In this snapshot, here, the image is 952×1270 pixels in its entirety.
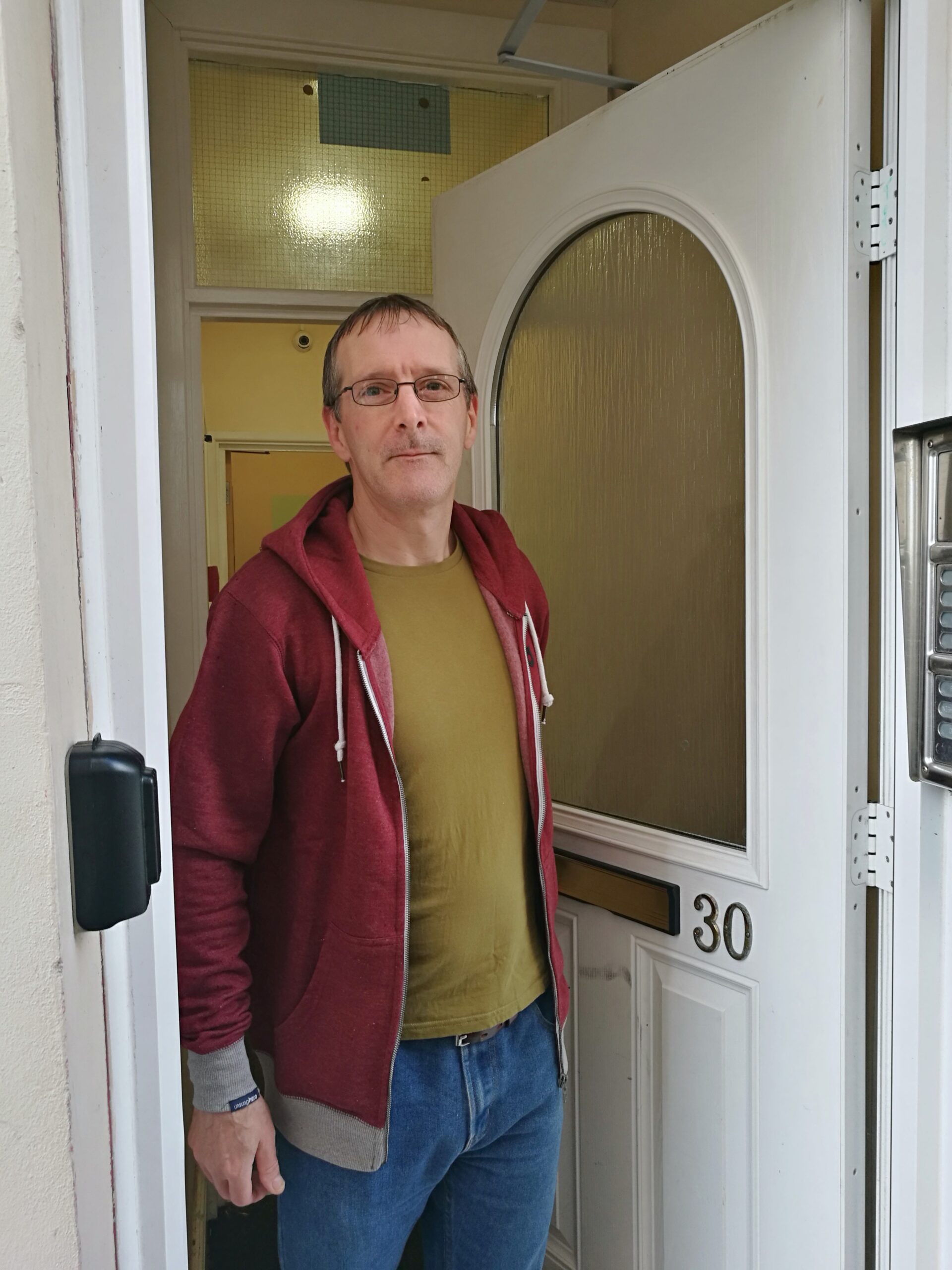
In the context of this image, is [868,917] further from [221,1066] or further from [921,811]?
[221,1066]

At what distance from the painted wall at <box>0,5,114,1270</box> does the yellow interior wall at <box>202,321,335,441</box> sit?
3.49m

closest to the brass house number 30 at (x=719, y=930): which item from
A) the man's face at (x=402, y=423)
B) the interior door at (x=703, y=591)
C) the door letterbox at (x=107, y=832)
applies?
the interior door at (x=703, y=591)

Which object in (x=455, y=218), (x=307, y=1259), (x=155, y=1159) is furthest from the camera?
(x=455, y=218)

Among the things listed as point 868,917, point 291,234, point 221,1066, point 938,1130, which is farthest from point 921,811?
point 291,234

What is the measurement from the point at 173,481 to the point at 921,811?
1552mm

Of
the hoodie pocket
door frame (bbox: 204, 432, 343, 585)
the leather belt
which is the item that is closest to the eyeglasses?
the hoodie pocket

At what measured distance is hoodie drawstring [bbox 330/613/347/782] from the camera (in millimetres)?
1106

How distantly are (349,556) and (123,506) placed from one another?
0.55 m

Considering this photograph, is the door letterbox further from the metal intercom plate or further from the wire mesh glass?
the wire mesh glass

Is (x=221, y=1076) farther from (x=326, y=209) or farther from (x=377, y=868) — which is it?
(x=326, y=209)

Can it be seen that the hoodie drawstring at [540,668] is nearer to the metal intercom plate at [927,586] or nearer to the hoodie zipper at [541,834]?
the hoodie zipper at [541,834]

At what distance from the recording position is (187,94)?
6.29ft

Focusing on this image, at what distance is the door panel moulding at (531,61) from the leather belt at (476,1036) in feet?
4.46

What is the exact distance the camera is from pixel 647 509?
1479mm
